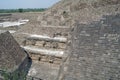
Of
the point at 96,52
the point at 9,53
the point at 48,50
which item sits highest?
the point at 96,52

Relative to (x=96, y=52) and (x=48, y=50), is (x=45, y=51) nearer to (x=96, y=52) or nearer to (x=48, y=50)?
(x=48, y=50)

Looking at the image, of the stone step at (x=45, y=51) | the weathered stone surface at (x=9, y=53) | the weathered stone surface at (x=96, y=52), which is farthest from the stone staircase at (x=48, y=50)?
the weathered stone surface at (x=96, y=52)

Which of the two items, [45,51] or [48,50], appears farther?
[48,50]

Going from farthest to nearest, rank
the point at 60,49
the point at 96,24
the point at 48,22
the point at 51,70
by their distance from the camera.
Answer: the point at 48,22, the point at 60,49, the point at 51,70, the point at 96,24

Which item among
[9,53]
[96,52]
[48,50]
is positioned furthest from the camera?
[48,50]

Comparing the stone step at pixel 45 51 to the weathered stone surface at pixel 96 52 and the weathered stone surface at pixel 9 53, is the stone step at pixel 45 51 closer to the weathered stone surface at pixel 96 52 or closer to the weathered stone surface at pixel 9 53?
the weathered stone surface at pixel 9 53

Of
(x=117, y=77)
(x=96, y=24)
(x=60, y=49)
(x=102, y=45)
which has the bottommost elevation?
(x=60, y=49)

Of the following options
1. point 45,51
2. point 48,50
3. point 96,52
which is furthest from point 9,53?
point 96,52

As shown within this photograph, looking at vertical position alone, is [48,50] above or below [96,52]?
below

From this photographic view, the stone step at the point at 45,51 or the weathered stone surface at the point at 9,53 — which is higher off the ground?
the weathered stone surface at the point at 9,53

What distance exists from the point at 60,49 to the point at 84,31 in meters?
3.05

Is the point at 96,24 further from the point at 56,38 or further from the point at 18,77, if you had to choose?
the point at 56,38

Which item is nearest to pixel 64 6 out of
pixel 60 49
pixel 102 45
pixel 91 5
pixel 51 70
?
pixel 91 5

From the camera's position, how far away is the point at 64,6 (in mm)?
12312
